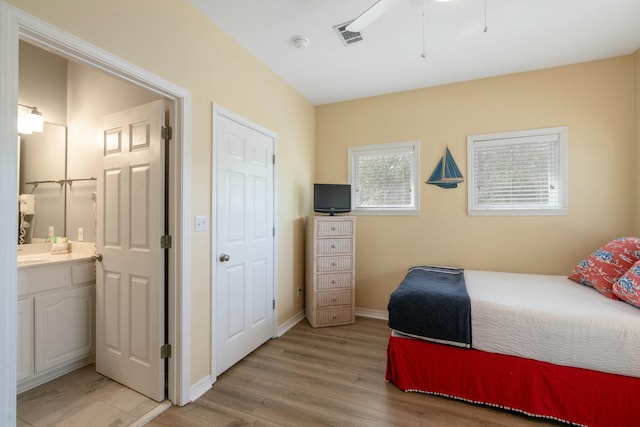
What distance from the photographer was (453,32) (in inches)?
89.0

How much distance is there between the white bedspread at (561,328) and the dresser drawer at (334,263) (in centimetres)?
141

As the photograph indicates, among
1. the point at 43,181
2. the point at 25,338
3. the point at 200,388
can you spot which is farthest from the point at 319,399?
the point at 43,181

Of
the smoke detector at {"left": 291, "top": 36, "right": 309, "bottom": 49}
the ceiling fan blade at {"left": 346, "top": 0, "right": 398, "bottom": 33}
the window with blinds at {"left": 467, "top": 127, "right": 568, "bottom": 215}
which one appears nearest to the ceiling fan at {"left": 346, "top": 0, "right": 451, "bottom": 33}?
the ceiling fan blade at {"left": 346, "top": 0, "right": 398, "bottom": 33}

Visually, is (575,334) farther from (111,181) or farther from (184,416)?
(111,181)

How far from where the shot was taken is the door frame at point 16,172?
1.12m

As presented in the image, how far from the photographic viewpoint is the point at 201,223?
206 cm

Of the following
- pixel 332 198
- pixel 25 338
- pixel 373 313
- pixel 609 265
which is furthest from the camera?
pixel 373 313

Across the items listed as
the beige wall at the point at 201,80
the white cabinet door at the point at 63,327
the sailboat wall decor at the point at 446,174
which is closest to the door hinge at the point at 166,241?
the beige wall at the point at 201,80

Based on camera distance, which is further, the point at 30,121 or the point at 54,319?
the point at 30,121

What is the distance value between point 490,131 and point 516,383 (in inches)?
93.6

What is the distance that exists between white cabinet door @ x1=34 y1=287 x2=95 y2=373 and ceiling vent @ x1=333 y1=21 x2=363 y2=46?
2.94 meters

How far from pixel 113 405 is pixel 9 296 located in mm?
1196

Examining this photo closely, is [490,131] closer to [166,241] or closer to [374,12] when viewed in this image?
Result: [374,12]

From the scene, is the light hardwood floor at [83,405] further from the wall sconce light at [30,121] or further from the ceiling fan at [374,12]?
the ceiling fan at [374,12]
